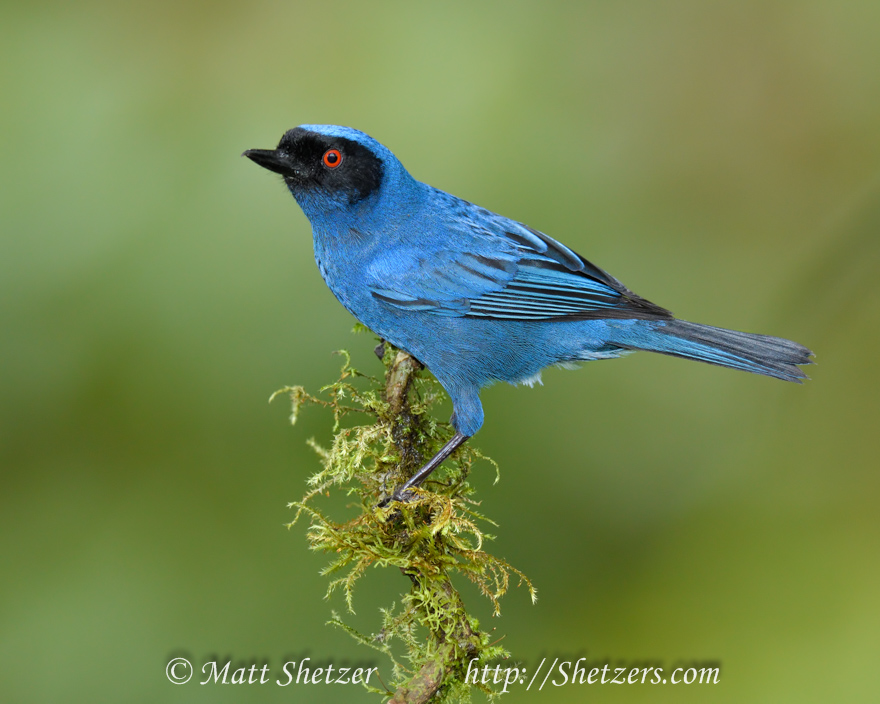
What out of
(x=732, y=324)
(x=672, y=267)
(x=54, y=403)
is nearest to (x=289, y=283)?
(x=54, y=403)

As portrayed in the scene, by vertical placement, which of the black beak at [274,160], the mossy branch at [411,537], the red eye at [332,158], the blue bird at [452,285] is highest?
the red eye at [332,158]

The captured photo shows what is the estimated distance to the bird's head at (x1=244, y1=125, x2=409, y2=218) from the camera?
383 centimetres

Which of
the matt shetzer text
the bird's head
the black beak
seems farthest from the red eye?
the matt shetzer text

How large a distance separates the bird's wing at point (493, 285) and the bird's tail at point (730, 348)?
117 millimetres

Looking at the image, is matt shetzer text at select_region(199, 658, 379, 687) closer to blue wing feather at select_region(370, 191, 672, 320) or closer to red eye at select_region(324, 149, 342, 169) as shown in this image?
blue wing feather at select_region(370, 191, 672, 320)

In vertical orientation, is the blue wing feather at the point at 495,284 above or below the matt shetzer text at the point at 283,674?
above

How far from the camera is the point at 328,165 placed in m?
3.88

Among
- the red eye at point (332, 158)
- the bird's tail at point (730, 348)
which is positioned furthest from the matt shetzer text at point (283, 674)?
the red eye at point (332, 158)

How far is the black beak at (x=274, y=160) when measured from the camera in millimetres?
3834

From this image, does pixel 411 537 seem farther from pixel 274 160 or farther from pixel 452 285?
pixel 274 160

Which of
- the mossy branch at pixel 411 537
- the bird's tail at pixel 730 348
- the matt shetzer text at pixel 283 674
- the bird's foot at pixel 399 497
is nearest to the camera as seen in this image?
the mossy branch at pixel 411 537

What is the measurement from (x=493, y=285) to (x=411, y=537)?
1502 millimetres

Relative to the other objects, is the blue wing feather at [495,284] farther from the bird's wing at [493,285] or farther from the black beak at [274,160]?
the black beak at [274,160]

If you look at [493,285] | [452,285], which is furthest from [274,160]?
[493,285]
